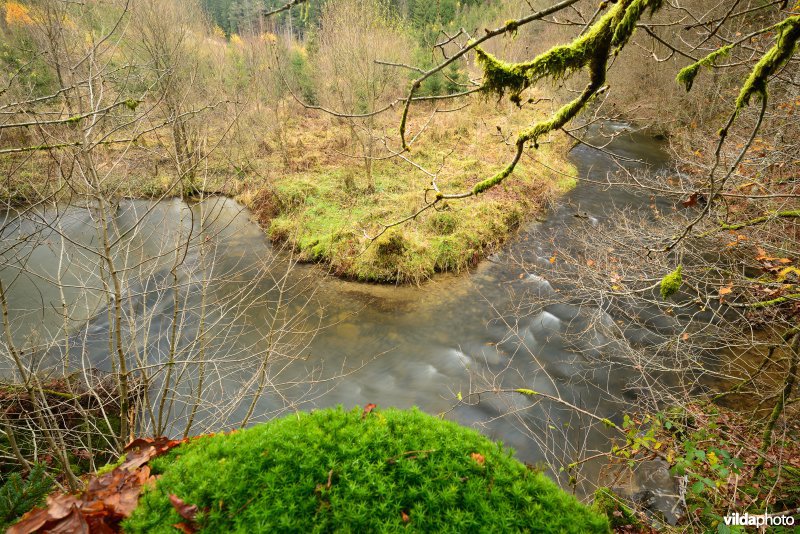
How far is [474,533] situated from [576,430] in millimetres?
4120

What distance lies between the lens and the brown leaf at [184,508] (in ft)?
7.41

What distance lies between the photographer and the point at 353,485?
2.42 meters

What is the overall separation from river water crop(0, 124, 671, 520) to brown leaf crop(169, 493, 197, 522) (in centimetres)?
246

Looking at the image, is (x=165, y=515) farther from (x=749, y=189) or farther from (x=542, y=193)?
(x=542, y=193)

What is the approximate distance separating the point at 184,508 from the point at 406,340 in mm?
5629

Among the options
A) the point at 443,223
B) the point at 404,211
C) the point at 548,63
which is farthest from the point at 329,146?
the point at 548,63

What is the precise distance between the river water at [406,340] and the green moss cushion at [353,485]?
2082mm

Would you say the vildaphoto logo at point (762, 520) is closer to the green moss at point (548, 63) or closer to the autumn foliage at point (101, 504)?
the green moss at point (548, 63)

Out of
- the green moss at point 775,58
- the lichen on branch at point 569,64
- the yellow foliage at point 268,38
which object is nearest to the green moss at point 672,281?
the green moss at point 775,58

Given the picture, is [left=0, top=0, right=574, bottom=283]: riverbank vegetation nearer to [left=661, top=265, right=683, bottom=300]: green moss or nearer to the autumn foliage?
the autumn foliage

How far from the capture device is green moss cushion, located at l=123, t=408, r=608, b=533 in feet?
7.52

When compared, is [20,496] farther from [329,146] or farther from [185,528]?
→ [329,146]

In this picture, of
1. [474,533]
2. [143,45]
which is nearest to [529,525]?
[474,533]

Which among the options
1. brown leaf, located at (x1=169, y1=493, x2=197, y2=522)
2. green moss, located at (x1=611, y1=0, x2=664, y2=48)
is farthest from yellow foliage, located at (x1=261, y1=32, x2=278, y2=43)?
brown leaf, located at (x1=169, y1=493, x2=197, y2=522)
